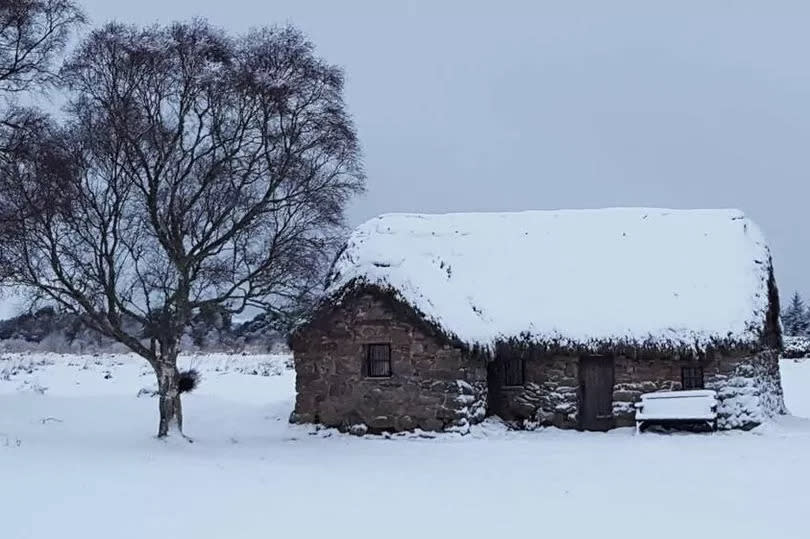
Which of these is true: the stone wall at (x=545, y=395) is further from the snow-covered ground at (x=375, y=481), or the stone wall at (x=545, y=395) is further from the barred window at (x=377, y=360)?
the barred window at (x=377, y=360)

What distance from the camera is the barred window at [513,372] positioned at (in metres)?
22.9

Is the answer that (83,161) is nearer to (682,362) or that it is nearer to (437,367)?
(437,367)

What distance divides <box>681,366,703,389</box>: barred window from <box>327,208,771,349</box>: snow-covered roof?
93cm

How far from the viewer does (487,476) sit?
15.1 m

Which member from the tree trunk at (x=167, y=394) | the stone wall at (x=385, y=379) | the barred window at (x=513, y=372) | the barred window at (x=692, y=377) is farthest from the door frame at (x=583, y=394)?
the tree trunk at (x=167, y=394)

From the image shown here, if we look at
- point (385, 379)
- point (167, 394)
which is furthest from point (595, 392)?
point (167, 394)

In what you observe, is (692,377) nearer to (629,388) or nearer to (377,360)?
(629,388)

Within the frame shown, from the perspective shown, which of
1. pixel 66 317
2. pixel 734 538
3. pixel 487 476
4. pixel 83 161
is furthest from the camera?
pixel 66 317

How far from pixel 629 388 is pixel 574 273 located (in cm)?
345

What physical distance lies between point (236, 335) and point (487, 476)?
47.0 metres

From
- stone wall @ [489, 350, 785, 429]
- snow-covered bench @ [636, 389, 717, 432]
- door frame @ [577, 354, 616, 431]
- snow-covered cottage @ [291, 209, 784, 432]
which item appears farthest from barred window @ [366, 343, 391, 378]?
snow-covered bench @ [636, 389, 717, 432]

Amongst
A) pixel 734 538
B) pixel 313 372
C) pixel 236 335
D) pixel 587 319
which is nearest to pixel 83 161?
pixel 313 372

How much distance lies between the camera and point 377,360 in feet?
70.7

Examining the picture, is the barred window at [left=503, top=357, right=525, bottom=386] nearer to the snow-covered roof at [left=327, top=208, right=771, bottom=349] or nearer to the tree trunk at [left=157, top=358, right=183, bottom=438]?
the snow-covered roof at [left=327, top=208, right=771, bottom=349]
